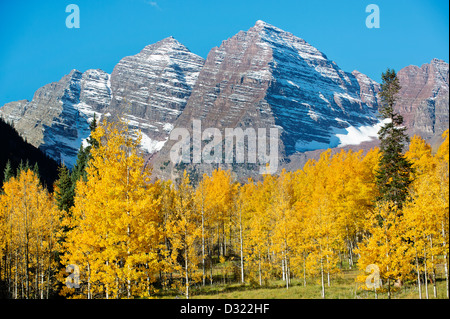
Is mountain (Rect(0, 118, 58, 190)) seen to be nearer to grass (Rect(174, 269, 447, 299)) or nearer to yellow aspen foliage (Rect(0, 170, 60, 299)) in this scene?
yellow aspen foliage (Rect(0, 170, 60, 299))

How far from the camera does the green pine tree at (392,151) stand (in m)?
27.2

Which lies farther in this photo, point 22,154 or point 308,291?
point 22,154

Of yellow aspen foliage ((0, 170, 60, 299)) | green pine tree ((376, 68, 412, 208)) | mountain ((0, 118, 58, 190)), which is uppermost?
mountain ((0, 118, 58, 190))

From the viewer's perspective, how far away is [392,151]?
2855cm

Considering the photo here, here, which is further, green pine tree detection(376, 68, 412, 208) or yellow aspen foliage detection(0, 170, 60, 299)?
yellow aspen foliage detection(0, 170, 60, 299)

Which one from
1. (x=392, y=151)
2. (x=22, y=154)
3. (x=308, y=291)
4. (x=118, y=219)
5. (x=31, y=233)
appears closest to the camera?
(x=118, y=219)

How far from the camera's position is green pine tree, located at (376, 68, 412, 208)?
27234 millimetres

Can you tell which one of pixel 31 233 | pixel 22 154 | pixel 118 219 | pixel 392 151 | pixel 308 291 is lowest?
pixel 308 291

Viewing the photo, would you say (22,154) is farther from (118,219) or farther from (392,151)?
(118,219)

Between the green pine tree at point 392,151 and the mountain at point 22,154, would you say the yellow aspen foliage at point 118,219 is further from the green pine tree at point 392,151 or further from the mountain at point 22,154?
the mountain at point 22,154

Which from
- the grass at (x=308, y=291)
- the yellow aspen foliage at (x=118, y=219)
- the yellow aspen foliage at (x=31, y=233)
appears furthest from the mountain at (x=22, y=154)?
the yellow aspen foliage at (x=118, y=219)

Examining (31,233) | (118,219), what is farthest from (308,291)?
(31,233)

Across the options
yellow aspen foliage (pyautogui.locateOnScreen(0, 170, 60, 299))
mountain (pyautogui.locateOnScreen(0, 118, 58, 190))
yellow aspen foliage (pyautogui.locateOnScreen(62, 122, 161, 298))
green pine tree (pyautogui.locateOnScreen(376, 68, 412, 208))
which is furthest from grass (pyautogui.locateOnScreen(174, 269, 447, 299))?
mountain (pyautogui.locateOnScreen(0, 118, 58, 190))
